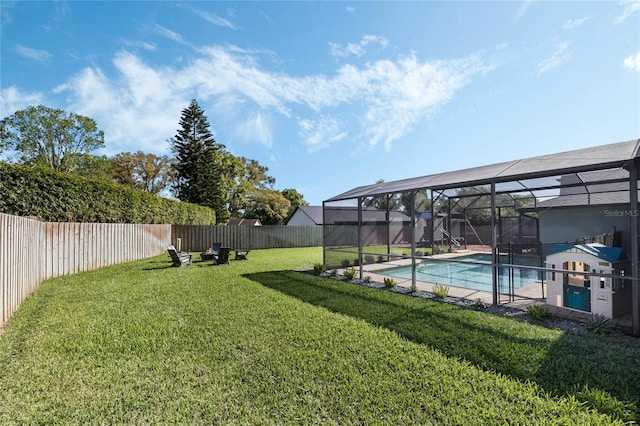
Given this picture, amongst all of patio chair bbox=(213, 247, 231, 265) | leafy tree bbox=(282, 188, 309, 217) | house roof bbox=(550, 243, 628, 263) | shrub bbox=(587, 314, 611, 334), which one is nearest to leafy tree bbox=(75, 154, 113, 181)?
leafy tree bbox=(282, 188, 309, 217)

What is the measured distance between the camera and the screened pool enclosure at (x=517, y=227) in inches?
164

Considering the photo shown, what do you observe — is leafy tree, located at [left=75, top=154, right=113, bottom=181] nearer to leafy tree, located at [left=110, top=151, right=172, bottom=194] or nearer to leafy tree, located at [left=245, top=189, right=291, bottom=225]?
leafy tree, located at [left=110, top=151, right=172, bottom=194]

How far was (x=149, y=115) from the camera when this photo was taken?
44.0ft

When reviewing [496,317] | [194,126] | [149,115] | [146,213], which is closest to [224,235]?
[146,213]

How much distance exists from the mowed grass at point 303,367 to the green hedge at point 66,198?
11.9 feet

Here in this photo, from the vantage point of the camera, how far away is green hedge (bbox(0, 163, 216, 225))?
22.5 feet

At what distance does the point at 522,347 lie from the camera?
10.5 feet

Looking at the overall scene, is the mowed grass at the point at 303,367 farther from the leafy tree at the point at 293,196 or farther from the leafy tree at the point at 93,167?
the leafy tree at the point at 293,196

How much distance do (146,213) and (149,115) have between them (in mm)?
4714

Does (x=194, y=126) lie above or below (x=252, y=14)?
above

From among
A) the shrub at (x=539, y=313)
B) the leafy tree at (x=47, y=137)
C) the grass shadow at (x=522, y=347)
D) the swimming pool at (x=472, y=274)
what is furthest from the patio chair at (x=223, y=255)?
the leafy tree at (x=47, y=137)

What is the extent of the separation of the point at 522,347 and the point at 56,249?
10206 mm

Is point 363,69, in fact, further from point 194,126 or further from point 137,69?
point 194,126

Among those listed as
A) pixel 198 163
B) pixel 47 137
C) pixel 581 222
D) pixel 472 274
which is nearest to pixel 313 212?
pixel 198 163
